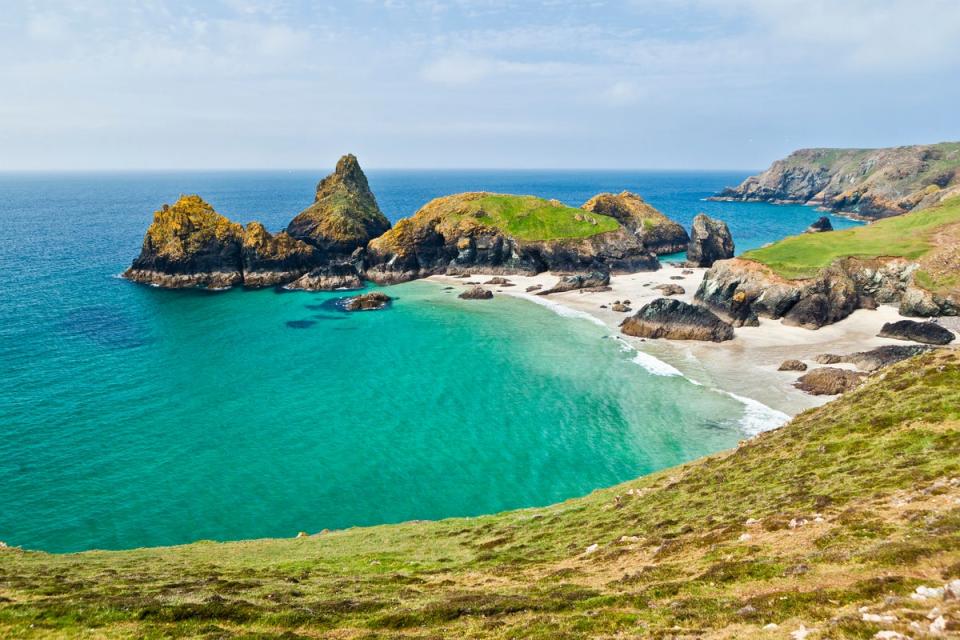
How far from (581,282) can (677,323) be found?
35350 mm

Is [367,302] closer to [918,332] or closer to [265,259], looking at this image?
[265,259]

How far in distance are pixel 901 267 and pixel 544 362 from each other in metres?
65.8

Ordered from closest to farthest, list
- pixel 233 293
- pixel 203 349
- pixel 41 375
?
pixel 41 375
pixel 203 349
pixel 233 293

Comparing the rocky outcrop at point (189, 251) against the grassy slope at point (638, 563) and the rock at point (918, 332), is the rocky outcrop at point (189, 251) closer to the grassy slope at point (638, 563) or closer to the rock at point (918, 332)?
the grassy slope at point (638, 563)

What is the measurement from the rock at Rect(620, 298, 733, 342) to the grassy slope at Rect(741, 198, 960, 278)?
20.7m

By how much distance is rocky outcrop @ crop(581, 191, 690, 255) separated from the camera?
496 feet

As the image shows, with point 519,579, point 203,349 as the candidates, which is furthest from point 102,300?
point 519,579

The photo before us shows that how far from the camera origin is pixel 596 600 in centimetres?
1698

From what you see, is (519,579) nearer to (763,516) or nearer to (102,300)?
(763,516)

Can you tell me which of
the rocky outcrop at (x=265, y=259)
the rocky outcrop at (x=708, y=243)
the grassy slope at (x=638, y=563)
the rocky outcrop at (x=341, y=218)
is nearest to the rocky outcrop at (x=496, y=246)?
the rocky outcrop at (x=341, y=218)

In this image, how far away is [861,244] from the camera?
97.7 meters

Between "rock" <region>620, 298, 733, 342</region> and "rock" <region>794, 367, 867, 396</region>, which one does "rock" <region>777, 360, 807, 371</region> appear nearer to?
"rock" <region>794, 367, 867, 396</region>

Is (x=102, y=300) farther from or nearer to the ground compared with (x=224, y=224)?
nearer to the ground

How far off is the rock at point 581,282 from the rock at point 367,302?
34508mm
